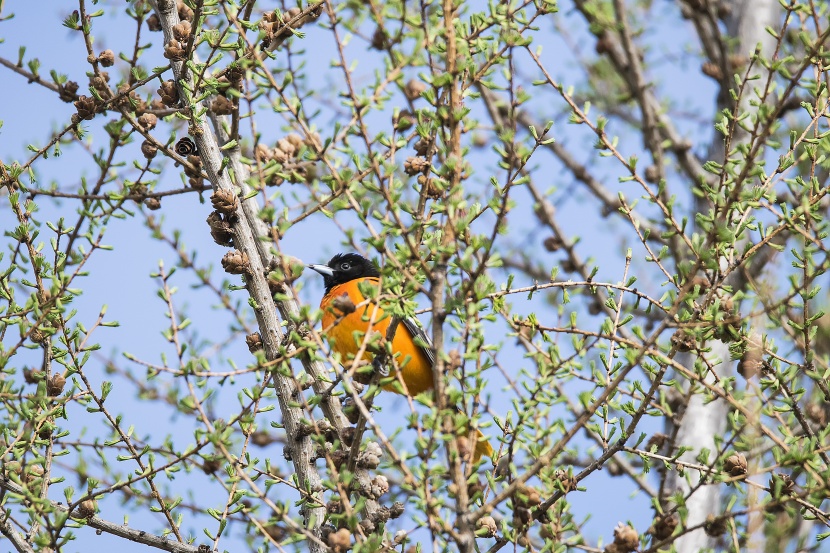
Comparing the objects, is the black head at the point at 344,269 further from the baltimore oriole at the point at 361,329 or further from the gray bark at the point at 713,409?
the gray bark at the point at 713,409

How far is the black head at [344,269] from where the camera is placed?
5.92 metres

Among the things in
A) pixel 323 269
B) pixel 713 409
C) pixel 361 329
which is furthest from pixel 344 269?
pixel 713 409

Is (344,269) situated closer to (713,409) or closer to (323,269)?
(323,269)

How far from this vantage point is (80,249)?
9.87 ft

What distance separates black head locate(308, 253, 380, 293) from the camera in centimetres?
592

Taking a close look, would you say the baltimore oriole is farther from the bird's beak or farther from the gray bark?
the gray bark

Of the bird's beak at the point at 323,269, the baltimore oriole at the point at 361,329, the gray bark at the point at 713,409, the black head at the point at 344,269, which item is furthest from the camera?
the black head at the point at 344,269

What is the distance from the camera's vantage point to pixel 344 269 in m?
5.93

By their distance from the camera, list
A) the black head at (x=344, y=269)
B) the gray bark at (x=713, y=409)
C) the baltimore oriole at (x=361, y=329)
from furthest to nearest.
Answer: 1. the black head at (x=344, y=269)
2. the gray bark at (x=713, y=409)
3. the baltimore oriole at (x=361, y=329)

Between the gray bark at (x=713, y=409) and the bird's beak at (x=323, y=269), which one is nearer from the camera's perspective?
the gray bark at (x=713, y=409)

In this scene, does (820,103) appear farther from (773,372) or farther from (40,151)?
(40,151)

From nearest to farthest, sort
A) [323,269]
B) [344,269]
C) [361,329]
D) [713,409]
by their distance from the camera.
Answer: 1. [361,329]
2. [713,409]
3. [323,269]
4. [344,269]

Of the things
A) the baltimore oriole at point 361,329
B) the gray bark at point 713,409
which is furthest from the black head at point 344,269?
the gray bark at point 713,409

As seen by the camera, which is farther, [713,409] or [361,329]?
[713,409]
